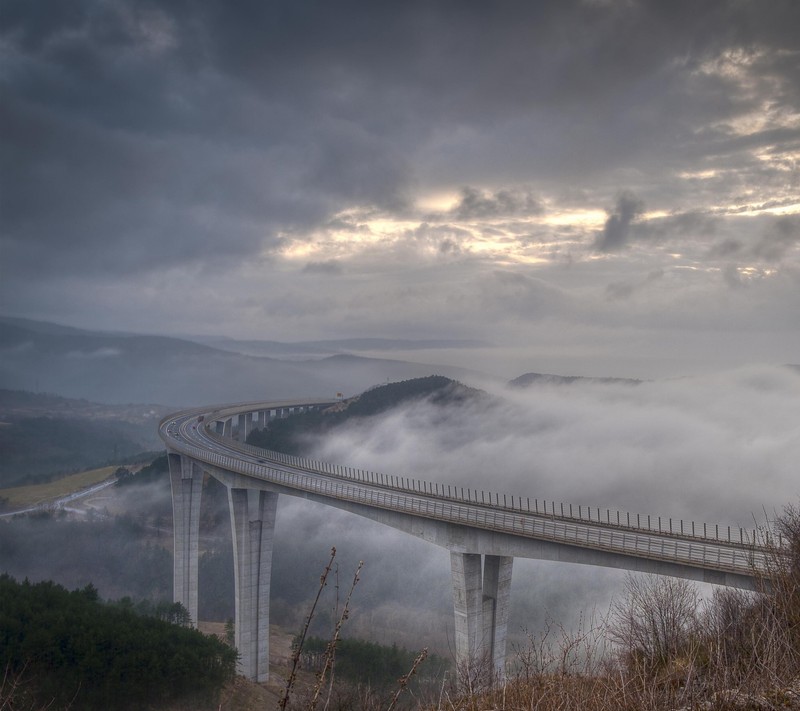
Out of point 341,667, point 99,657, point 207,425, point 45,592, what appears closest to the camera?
point 99,657

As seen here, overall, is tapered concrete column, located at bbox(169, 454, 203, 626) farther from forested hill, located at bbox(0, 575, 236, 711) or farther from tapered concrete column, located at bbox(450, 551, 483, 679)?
tapered concrete column, located at bbox(450, 551, 483, 679)

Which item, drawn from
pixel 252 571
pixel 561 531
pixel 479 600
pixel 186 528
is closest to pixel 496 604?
pixel 479 600

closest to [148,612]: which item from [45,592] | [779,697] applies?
[45,592]

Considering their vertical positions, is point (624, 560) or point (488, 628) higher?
point (624, 560)

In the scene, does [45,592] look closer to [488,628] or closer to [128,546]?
[488,628]

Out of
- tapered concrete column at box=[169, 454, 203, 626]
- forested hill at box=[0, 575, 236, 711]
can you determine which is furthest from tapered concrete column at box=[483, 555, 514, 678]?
tapered concrete column at box=[169, 454, 203, 626]

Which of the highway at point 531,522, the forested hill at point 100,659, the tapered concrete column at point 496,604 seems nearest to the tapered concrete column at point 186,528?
the highway at point 531,522

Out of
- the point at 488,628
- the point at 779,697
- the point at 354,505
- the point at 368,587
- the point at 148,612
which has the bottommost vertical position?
the point at 368,587

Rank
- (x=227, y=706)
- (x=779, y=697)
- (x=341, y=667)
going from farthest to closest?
(x=341, y=667) → (x=227, y=706) → (x=779, y=697)
